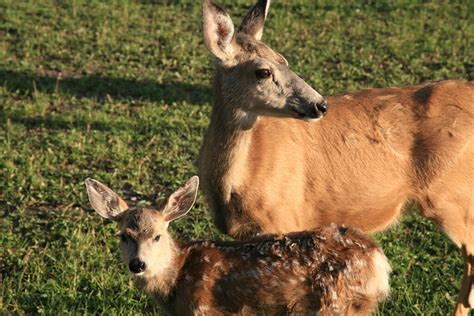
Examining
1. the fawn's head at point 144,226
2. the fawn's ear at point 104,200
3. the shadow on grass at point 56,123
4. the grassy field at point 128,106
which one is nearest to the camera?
the fawn's head at point 144,226

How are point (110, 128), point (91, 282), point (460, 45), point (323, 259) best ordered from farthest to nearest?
point (460, 45) < point (110, 128) < point (91, 282) < point (323, 259)

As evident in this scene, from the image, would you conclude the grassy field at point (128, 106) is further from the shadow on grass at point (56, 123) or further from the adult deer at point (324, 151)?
the adult deer at point (324, 151)

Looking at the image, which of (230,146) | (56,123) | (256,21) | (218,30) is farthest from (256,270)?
(56,123)

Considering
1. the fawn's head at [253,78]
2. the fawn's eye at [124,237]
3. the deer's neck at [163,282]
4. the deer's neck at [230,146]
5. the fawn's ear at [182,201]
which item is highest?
the fawn's head at [253,78]

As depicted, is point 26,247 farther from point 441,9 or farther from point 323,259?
point 441,9

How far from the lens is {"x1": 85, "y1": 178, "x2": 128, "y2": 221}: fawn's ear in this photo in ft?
20.6

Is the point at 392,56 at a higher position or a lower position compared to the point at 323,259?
lower

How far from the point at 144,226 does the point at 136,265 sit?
0.36 metres

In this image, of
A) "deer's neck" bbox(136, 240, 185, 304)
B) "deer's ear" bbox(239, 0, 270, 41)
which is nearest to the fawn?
"deer's neck" bbox(136, 240, 185, 304)

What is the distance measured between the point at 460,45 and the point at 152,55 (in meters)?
5.63

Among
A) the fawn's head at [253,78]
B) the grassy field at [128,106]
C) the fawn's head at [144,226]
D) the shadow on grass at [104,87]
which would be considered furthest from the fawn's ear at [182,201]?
the shadow on grass at [104,87]

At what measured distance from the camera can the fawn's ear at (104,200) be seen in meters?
6.29

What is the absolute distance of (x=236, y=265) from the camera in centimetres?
604

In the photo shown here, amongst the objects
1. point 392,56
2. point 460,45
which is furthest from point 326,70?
point 460,45
